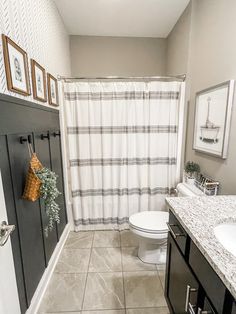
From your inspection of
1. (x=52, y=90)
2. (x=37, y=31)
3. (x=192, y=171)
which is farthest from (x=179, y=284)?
(x=37, y=31)

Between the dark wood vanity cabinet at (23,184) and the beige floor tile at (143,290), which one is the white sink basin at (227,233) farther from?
the dark wood vanity cabinet at (23,184)

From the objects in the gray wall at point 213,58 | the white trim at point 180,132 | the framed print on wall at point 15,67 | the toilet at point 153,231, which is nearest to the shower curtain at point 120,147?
the white trim at point 180,132

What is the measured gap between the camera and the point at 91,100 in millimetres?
2035

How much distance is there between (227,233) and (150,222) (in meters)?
0.89

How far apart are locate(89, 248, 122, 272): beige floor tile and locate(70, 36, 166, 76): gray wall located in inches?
92.4

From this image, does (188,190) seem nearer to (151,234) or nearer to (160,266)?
(151,234)

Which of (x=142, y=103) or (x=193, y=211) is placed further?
(x=142, y=103)

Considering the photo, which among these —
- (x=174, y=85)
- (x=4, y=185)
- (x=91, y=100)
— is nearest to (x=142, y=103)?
(x=174, y=85)

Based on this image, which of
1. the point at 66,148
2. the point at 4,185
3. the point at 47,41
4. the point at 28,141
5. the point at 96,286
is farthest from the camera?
the point at 66,148

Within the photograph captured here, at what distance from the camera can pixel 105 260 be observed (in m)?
1.82

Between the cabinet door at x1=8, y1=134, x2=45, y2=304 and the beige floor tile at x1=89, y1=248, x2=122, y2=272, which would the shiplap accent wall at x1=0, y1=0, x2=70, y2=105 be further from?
the beige floor tile at x1=89, y1=248, x2=122, y2=272

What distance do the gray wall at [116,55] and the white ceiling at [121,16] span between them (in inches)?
3.5

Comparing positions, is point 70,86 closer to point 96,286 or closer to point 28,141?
point 28,141

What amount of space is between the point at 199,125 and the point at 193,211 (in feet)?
3.49
